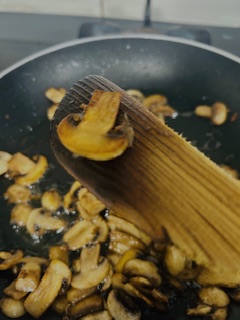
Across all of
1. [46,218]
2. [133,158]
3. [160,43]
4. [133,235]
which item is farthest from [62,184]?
[160,43]

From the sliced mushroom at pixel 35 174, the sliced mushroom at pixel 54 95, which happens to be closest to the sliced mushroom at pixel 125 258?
the sliced mushroom at pixel 35 174

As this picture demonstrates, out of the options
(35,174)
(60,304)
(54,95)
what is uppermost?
(54,95)

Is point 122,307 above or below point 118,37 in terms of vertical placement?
below

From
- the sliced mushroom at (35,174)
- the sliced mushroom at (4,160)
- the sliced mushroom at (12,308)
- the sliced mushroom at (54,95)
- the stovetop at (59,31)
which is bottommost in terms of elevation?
the sliced mushroom at (12,308)

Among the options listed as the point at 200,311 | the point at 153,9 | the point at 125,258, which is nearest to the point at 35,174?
the point at 125,258

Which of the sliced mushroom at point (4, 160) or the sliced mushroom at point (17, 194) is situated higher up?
the sliced mushroom at point (4, 160)

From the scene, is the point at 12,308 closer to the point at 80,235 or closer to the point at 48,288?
the point at 48,288

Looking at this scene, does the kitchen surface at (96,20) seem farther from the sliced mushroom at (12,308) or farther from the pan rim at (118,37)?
the sliced mushroom at (12,308)
